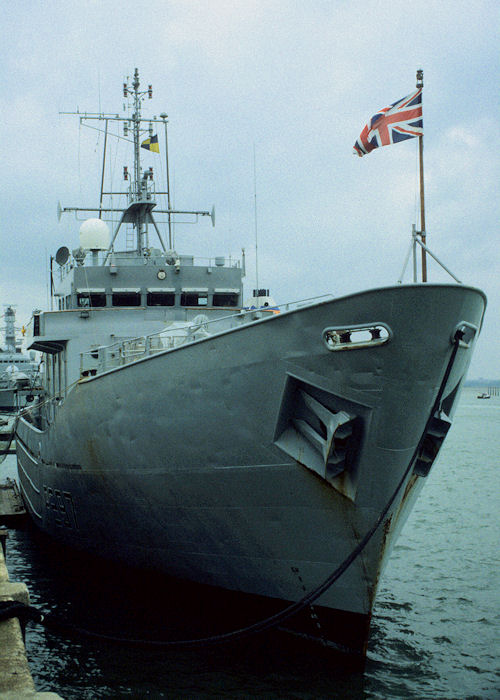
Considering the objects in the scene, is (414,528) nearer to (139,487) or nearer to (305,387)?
(139,487)

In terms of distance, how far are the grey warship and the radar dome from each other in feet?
18.7

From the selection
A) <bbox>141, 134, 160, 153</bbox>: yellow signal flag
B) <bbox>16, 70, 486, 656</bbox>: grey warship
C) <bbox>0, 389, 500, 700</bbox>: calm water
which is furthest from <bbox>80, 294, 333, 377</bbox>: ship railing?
<bbox>141, 134, 160, 153</bbox>: yellow signal flag

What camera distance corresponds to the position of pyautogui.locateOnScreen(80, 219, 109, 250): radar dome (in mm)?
16125

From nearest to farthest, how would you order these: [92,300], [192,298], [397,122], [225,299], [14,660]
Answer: [14,660] < [397,122] < [92,300] < [192,298] < [225,299]

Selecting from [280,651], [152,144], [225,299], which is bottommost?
[280,651]

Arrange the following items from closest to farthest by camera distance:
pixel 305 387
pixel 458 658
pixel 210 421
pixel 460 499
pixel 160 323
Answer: pixel 305 387
pixel 210 421
pixel 458 658
pixel 160 323
pixel 460 499

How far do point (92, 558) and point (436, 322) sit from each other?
784cm

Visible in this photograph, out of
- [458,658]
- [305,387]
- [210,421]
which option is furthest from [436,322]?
[458,658]

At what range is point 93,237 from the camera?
16125 millimetres

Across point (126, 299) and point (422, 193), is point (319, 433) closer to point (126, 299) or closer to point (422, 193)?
point (422, 193)

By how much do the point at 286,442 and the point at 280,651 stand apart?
272 centimetres

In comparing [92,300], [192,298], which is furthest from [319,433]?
[92,300]

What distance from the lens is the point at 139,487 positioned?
9.91 meters

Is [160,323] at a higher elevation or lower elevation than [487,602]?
higher
